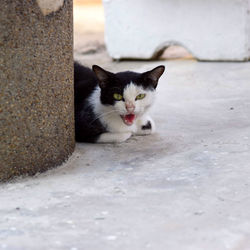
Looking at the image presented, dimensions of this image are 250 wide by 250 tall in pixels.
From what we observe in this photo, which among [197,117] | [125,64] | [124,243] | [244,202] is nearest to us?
[124,243]

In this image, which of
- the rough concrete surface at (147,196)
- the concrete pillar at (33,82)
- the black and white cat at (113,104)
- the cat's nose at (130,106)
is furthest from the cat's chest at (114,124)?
the concrete pillar at (33,82)

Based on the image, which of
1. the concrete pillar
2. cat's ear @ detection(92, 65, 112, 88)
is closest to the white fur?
cat's ear @ detection(92, 65, 112, 88)

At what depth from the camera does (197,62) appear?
242 inches

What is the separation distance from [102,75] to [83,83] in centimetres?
40

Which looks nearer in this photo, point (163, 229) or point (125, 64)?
point (163, 229)

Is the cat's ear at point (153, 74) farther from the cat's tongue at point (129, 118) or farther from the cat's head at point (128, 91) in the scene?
the cat's tongue at point (129, 118)

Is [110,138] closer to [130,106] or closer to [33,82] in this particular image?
[130,106]

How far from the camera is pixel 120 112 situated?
339 cm

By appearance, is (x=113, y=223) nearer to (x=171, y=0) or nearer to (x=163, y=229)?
(x=163, y=229)

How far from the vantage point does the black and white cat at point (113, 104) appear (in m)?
3.36

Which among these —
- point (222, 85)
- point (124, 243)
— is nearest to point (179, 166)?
point (124, 243)

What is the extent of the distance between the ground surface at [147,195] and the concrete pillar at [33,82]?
0.44 feet

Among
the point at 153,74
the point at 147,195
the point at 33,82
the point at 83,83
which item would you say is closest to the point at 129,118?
the point at 153,74

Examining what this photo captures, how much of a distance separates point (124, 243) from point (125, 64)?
4.61m
